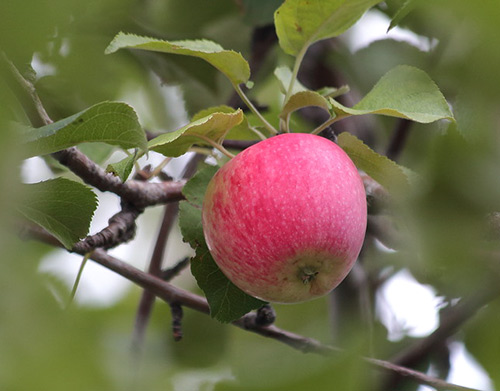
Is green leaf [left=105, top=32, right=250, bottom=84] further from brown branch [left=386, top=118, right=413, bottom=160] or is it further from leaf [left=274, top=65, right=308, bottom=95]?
brown branch [left=386, top=118, right=413, bottom=160]

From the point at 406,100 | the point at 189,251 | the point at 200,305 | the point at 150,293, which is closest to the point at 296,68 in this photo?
the point at 406,100

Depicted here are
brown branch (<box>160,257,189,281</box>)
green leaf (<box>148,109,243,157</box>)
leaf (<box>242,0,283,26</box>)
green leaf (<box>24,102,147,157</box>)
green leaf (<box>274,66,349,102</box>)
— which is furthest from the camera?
leaf (<box>242,0,283,26</box>)

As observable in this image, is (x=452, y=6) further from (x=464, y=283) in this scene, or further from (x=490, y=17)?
(x=464, y=283)

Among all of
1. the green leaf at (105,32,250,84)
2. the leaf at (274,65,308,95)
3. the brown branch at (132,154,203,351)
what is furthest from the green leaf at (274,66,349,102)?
the brown branch at (132,154,203,351)

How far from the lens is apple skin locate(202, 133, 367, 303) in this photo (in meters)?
0.82

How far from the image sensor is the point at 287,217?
817 millimetres

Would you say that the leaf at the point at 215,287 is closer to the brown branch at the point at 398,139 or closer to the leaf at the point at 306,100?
the leaf at the point at 306,100

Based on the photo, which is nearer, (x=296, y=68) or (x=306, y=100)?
(x=306, y=100)

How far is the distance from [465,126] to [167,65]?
128 cm

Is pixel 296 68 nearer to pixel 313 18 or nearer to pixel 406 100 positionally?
pixel 313 18

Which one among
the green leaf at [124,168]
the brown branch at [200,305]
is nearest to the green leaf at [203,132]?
the green leaf at [124,168]

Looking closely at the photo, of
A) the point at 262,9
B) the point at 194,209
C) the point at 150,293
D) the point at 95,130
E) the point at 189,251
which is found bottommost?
the point at 189,251

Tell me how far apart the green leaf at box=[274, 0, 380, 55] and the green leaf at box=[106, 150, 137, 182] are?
35cm

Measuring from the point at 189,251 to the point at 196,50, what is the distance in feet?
4.76
